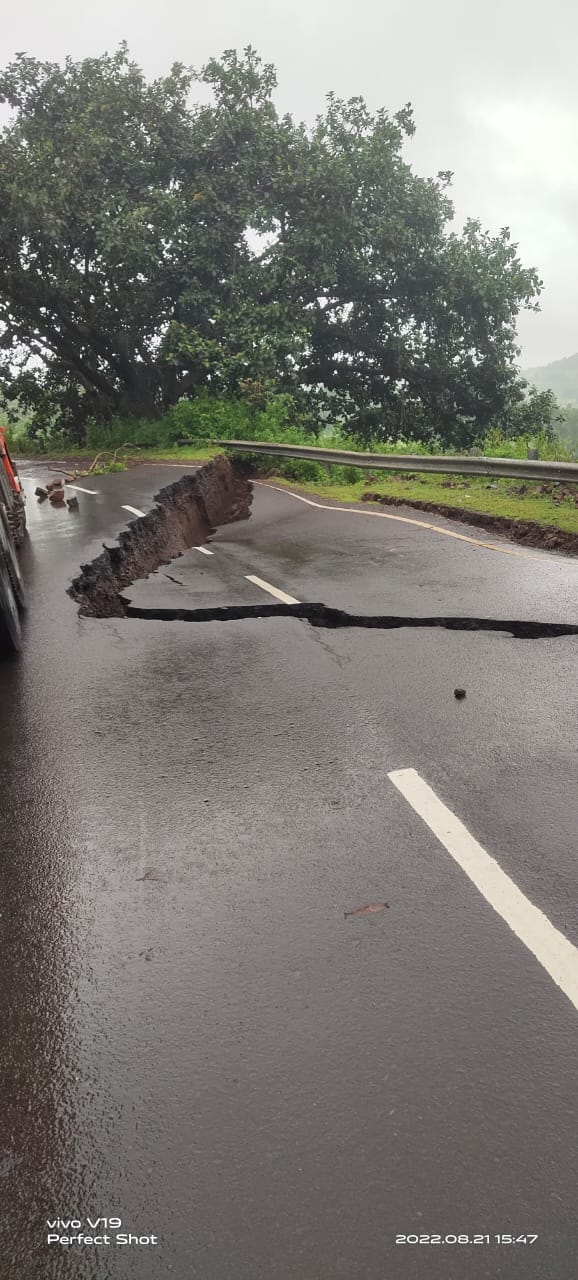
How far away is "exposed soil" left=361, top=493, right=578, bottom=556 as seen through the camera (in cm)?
991

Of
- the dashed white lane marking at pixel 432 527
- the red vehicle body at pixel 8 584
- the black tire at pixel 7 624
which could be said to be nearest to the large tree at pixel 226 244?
the dashed white lane marking at pixel 432 527

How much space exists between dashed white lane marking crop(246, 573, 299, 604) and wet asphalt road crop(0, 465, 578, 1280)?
1980 millimetres

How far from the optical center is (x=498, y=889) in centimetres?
309

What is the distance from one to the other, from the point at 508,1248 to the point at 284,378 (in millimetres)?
29521

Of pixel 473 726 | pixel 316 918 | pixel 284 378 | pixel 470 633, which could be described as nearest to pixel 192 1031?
pixel 316 918

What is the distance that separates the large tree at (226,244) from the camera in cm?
2719

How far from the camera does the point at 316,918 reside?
2.97 metres

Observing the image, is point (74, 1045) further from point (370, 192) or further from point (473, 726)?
point (370, 192)

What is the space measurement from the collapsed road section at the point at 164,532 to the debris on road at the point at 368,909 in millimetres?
5240

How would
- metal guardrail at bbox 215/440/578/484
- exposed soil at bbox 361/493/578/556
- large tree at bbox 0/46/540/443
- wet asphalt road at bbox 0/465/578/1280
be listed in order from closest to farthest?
wet asphalt road at bbox 0/465/578/1280
exposed soil at bbox 361/493/578/556
metal guardrail at bbox 215/440/578/484
large tree at bbox 0/46/540/443

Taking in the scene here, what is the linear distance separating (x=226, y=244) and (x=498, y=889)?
97.4 feet

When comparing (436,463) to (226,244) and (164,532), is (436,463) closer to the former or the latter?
(164,532)

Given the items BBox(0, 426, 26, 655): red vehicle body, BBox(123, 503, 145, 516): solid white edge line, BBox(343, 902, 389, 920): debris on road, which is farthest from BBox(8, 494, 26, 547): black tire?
BBox(343, 902, 389, 920): debris on road

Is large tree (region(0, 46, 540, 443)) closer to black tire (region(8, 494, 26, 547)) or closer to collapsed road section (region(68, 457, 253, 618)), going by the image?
collapsed road section (region(68, 457, 253, 618))
